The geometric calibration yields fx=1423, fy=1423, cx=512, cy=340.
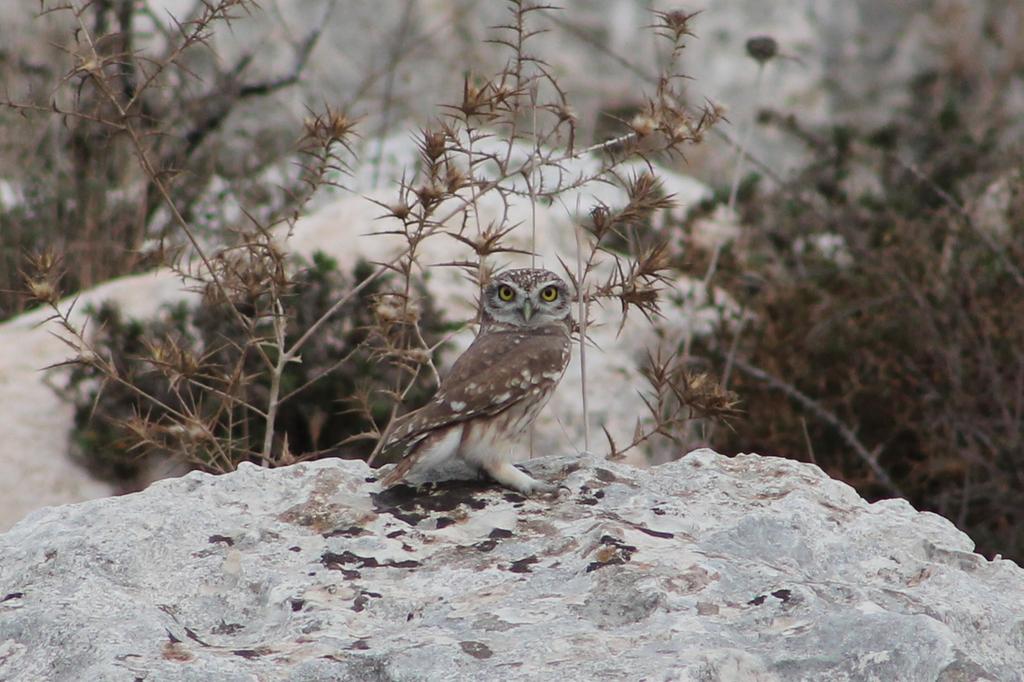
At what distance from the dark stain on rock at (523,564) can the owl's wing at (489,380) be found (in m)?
0.87

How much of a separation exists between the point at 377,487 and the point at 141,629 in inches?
45.2

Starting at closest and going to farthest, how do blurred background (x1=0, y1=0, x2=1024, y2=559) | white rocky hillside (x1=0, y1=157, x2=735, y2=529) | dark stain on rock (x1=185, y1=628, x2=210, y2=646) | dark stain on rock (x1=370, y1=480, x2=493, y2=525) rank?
dark stain on rock (x1=185, y1=628, x2=210, y2=646) → dark stain on rock (x1=370, y1=480, x2=493, y2=525) → blurred background (x1=0, y1=0, x2=1024, y2=559) → white rocky hillside (x1=0, y1=157, x2=735, y2=529)

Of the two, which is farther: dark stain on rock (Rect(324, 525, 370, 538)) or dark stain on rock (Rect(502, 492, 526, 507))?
dark stain on rock (Rect(502, 492, 526, 507))

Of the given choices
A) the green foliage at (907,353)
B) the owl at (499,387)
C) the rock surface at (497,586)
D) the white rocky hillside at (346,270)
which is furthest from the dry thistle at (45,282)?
the green foliage at (907,353)

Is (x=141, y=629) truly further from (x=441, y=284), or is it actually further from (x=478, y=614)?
(x=441, y=284)

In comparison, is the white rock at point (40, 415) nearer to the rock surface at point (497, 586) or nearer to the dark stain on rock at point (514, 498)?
the dark stain on rock at point (514, 498)

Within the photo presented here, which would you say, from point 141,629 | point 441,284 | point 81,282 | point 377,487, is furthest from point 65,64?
point 141,629

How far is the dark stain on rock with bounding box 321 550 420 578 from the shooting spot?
3619 millimetres

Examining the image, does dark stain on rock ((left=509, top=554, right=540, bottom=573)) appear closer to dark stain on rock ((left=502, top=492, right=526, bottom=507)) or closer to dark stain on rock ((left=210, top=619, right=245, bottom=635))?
dark stain on rock ((left=502, top=492, right=526, bottom=507))

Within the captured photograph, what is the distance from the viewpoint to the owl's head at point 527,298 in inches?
208

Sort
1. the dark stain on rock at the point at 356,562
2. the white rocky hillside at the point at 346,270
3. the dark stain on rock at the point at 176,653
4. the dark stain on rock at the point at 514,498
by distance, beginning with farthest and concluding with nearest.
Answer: the white rocky hillside at the point at 346,270
the dark stain on rock at the point at 514,498
the dark stain on rock at the point at 356,562
the dark stain on rock at the point at 176,653

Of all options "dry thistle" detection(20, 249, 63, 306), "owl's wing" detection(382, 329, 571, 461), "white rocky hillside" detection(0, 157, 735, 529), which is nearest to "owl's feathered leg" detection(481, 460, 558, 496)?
"owl's wing" detection(382, 329, 571, 461)

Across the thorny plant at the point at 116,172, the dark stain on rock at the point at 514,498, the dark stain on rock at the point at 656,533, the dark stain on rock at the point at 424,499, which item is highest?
the thorny plant at the point at 116,172

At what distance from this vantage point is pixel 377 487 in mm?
4246
